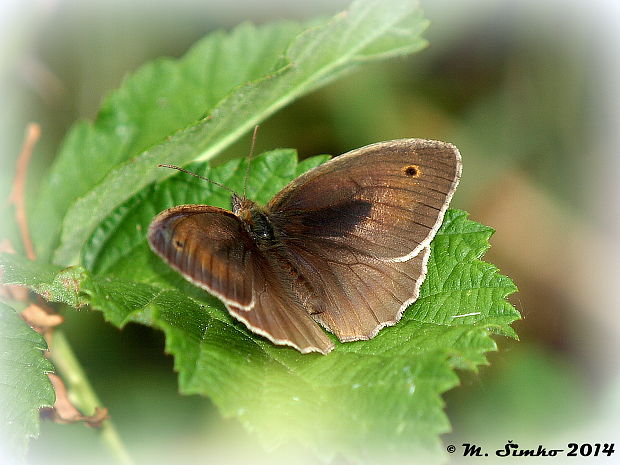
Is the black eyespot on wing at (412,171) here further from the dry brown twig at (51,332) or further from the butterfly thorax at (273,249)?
the dry brown twig at (51,332)

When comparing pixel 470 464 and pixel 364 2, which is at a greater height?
pixel 364 2

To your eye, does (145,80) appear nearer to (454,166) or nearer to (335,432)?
(454,166)

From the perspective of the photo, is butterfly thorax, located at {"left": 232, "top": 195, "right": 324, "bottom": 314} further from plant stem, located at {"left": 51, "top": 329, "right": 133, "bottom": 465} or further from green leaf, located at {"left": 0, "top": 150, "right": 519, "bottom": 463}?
plant stem, located at {"left": 51, "top": 329, "right": 133, "bottom": 465}

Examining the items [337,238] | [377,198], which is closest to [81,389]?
[337,238]

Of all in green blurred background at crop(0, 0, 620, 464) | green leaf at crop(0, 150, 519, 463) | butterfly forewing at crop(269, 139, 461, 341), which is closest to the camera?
green leaf at crop(0, 150, 519, 463)

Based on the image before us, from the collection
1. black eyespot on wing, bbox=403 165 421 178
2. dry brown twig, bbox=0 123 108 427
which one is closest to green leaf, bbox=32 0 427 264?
dry brown twig, bbox=0 123 108 427

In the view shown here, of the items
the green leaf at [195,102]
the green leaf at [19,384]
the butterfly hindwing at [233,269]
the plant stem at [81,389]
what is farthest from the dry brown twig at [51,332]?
the butterfly hindwing at [233,269]

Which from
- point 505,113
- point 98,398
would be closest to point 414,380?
point 98,398
